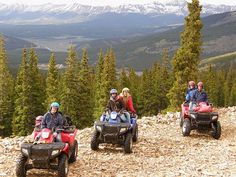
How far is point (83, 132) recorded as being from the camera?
23.7 metres

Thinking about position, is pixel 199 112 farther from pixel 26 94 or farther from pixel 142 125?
pixel 26 94

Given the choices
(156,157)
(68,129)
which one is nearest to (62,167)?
(68,129)

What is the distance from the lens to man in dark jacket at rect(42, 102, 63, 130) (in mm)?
15367

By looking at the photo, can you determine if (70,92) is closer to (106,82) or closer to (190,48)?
(106,82)

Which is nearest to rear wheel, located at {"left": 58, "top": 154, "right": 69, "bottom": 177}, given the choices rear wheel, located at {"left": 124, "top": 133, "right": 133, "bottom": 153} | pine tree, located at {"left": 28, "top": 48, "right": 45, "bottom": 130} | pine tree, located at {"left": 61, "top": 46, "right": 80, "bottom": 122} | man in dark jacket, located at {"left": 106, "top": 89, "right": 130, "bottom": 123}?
rear wheel, located at {"left": 124, "top": 133, "right": 133, "bottom": 153}

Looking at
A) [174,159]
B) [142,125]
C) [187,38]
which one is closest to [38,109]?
[187,38]

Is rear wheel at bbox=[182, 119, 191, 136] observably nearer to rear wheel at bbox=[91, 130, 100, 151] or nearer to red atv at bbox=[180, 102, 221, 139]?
red atv at bbox=[180, 102, 221, 139]

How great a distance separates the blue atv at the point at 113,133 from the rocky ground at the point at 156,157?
43cm

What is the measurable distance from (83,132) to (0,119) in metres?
43.2

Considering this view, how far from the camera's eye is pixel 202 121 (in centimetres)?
2303

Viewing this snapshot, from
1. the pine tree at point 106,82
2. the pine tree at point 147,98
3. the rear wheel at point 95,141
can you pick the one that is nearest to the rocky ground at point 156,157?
the rear wheel at point 95,141

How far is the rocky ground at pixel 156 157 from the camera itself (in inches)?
603

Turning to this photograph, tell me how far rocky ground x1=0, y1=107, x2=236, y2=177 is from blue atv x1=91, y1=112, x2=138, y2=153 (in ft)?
1.42

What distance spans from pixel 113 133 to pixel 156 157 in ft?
6.80
